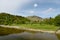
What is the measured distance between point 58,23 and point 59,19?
3.02 metres

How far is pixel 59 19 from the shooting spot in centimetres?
8862

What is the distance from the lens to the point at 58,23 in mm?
A: 86875
